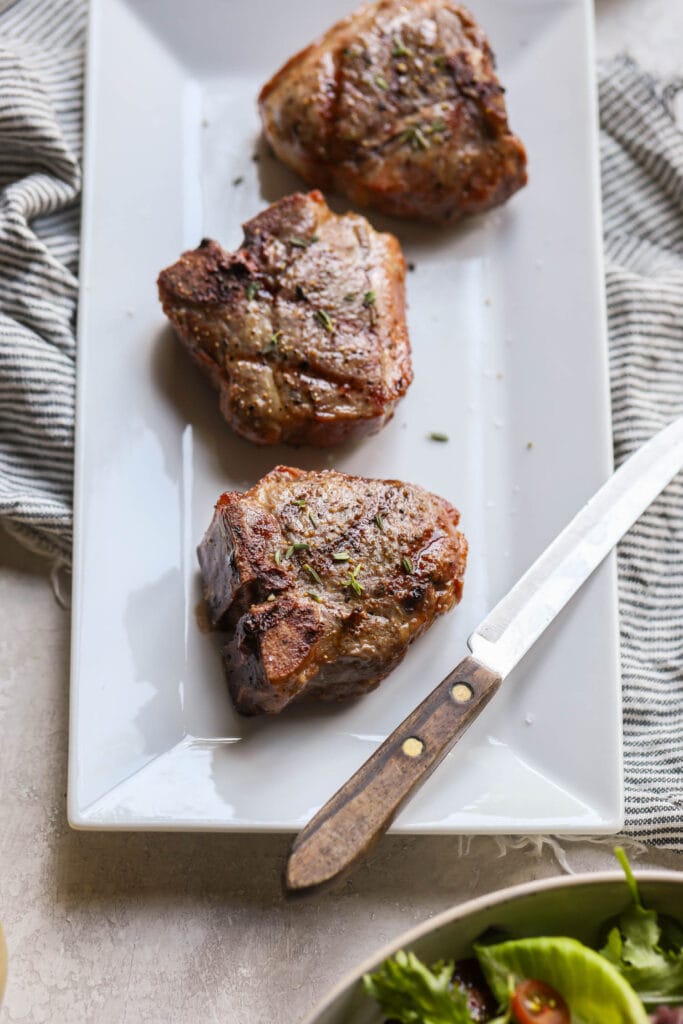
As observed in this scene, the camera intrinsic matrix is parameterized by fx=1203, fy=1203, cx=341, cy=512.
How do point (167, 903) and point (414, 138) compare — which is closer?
point (167, 903)

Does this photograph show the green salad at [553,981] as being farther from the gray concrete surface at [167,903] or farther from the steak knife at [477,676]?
the gray concrete surface at [167,903]

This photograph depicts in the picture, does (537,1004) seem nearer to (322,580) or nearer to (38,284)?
(322,580)

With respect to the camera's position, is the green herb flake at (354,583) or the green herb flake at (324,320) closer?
the green herb flake at (354,583)

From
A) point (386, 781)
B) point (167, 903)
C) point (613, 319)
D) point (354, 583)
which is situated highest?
point (613, 319)

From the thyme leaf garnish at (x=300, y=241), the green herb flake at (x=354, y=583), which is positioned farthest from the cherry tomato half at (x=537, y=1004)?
the thyme leaf garnish at (x=300, y=241)

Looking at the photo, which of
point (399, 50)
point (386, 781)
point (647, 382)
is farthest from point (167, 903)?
point (399, 50)

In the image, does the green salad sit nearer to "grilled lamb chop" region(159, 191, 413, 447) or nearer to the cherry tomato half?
the cherry tomato half
